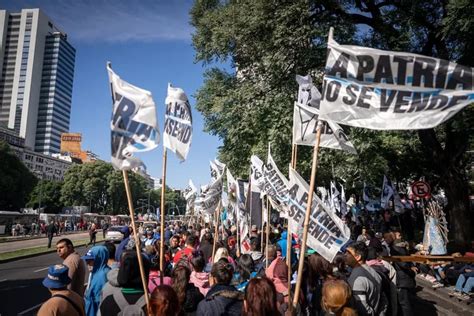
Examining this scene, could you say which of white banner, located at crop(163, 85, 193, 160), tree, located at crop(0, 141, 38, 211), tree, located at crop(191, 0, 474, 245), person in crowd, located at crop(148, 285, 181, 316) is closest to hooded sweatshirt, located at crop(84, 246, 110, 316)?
white banner, located at crop(163, 85, 193, 160)

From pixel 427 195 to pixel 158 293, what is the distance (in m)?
13.0

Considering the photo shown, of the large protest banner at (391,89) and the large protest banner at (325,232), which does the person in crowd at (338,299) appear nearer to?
the large protest banner at (325,232)

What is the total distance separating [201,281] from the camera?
16.4 feet

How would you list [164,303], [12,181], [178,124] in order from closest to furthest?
[164,303]
[178,124]
[12,181]

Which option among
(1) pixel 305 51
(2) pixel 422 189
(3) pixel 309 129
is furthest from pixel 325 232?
(2) pixel 422 189

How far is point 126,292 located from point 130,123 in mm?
1793

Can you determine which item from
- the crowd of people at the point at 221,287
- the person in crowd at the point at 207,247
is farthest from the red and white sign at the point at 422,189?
the person in crowd at the point at 207,247

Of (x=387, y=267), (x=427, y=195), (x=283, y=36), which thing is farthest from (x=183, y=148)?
(x=427, y=195)

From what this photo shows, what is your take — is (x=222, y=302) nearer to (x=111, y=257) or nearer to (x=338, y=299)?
(x=338, y=299)

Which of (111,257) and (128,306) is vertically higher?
(111,257)

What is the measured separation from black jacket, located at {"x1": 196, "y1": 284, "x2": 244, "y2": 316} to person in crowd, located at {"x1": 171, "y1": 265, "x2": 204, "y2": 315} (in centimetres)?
46

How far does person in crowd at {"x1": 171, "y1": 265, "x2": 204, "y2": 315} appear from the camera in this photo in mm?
4105

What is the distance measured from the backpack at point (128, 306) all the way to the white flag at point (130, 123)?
1.33 metres

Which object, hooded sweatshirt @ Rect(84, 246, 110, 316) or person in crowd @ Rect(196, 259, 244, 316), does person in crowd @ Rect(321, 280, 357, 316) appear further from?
hooded sweatshirt @ Rect(84, 246, 110, 316)
